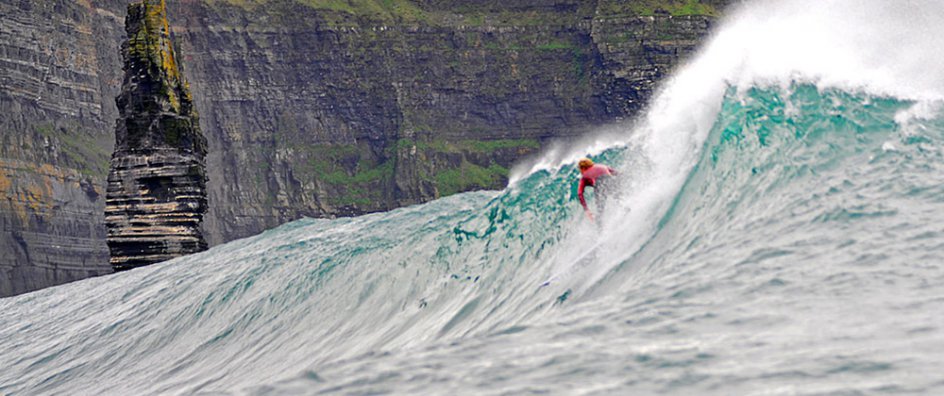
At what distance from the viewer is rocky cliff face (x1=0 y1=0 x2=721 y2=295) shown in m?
138

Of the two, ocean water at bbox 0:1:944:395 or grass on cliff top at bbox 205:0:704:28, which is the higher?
grass on cliff top at bbox 205:0:704:28

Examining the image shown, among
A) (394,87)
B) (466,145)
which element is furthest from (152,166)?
(466,145)

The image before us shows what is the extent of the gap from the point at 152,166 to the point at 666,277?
2646 centimetres

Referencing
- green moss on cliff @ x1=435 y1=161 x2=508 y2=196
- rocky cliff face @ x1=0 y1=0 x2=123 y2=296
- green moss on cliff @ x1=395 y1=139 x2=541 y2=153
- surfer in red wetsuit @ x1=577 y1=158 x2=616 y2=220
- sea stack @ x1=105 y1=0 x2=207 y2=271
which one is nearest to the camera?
surfer in red wetsuit @ x1=577 y1=158 x2=616 y2=220

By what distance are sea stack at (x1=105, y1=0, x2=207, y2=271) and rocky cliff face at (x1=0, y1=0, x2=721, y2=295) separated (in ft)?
317

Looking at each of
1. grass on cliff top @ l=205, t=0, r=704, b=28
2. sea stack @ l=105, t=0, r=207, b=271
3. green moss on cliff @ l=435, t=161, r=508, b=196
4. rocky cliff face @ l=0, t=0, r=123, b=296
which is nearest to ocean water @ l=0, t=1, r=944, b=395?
sea stack @ l=105, t=0, r=207, b=271

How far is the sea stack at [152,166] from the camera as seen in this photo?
35.2 meters

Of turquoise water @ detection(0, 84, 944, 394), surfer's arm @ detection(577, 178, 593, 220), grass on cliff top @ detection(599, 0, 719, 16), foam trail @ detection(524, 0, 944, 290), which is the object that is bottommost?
turquoise water @ detection(0, 84, 944, 394)

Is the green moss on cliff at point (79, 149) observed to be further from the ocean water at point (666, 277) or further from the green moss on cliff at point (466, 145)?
the ocean water at point (666, 277)

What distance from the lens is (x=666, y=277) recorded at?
1201 cm

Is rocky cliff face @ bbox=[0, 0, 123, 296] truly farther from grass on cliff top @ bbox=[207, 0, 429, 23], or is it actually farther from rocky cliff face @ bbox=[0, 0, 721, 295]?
grass on cliff top @ bbox=[207, 0, 429, 23]

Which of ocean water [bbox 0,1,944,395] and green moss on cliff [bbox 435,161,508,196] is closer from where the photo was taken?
ocean water [bbox 0,1,944,395]

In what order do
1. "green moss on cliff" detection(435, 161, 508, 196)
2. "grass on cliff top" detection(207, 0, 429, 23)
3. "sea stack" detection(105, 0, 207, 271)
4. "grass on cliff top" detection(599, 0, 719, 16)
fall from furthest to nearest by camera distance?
"grass on cliff top" detection(207, 0, 429, 23), "grass on cliff top" detection(599, 0, 719, 16), "green moss on cliff" detection(435, 161, 508, 196), "sea stack" detection(105, 0, 207, 271)

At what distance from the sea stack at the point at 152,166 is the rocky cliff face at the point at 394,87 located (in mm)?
96514
